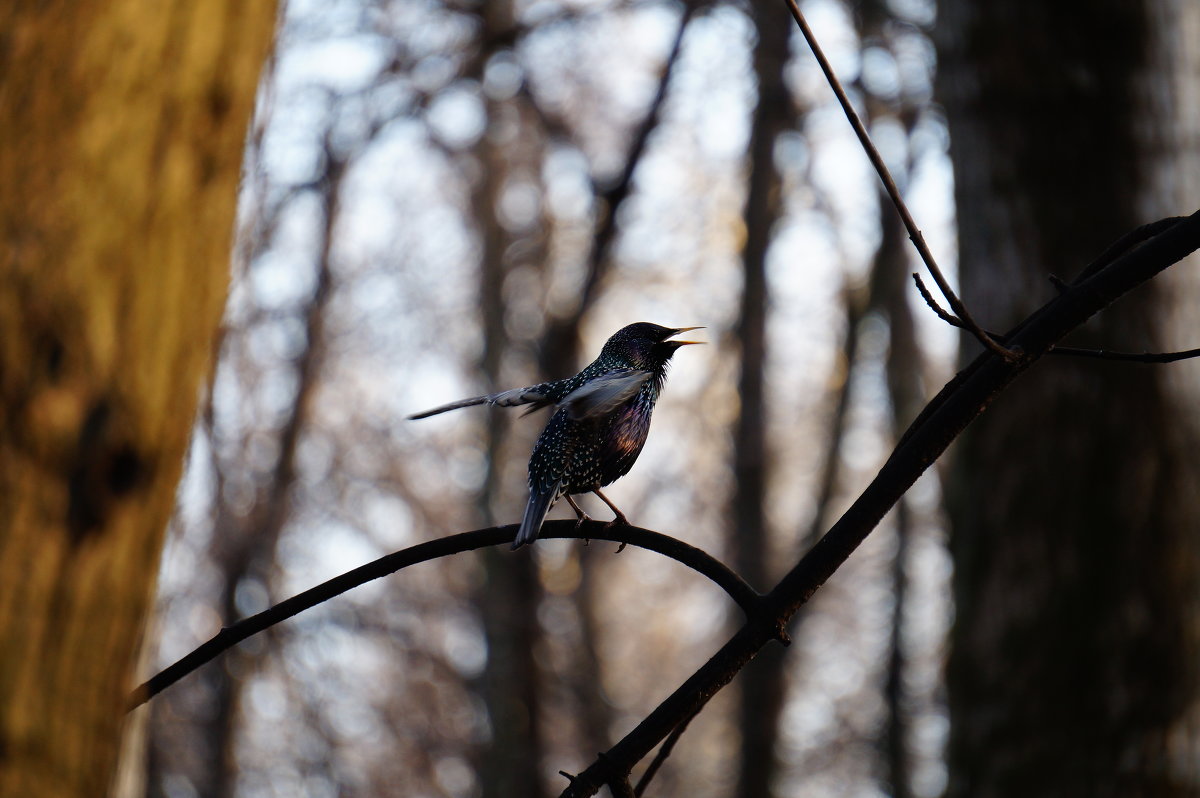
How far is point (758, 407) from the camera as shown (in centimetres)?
905

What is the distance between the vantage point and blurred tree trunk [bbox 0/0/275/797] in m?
1.07

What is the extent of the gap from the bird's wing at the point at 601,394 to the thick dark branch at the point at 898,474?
47cm

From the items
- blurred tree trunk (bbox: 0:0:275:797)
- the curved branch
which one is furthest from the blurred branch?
blurred tree trunk (bbox: 0:0:275:797)

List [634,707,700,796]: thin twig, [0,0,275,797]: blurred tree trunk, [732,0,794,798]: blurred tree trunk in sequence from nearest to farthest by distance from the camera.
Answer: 1. [0,0,275,797]: blurred tree trunk
2. [634,707,700,796]: thin twig
3. [732,0,794,798]: blurred tree trunk

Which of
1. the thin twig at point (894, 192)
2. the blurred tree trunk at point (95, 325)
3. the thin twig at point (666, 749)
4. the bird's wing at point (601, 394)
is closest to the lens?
the blurred tree trunk at point (95, 325)

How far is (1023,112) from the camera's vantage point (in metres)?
3.86

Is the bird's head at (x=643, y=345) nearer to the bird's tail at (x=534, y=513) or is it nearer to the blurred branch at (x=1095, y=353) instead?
the bird's tail at (x=534, y=513)

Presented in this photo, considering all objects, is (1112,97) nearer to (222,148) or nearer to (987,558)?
(987,558)

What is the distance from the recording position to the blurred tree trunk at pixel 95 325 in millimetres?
1073

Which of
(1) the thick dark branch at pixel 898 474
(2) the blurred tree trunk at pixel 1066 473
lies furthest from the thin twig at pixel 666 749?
(2) the blurred tree trunk at pixel 1066 473

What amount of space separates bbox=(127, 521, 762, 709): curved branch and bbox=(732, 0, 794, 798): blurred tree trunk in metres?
7.03

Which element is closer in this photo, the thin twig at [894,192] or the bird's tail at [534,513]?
the thin twig at [894,192]

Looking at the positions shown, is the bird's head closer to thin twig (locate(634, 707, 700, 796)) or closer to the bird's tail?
the bird's tail

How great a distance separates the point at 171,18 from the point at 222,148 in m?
0.16
